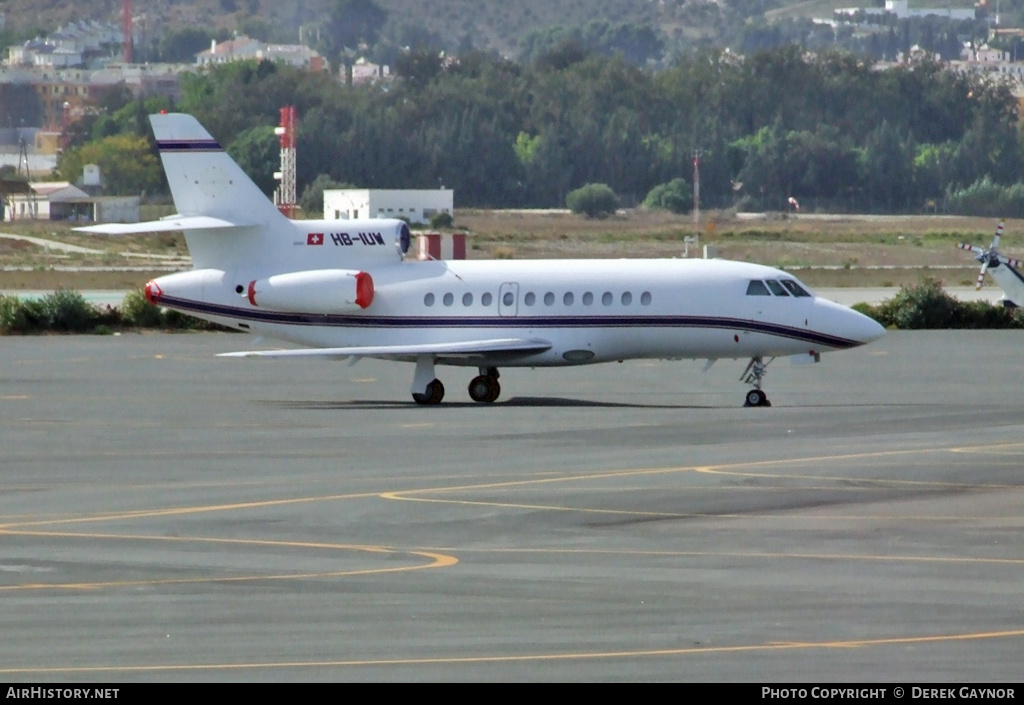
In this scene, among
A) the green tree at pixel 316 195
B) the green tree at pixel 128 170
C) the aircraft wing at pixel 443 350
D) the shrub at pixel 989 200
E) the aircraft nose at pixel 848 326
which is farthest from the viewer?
the green tree at pixel 128 170

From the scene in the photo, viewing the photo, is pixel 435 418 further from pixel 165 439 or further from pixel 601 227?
pixel 601 227

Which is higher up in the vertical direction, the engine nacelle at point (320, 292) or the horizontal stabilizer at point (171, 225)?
the horizontal stabilizer at point (171, 225)

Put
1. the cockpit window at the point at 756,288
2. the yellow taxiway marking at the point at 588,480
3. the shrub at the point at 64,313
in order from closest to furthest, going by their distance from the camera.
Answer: the yellow taxiway marking at the point at 588,480 → the cockpit window at the point at 756,288 → the shrub at the point at 64,313

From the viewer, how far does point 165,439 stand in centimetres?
2770

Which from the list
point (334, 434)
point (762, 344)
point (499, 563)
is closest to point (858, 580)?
point (499, 563)

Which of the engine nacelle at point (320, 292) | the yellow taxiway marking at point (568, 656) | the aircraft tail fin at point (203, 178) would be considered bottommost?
the yellow taxiway marking at point (568, 656)

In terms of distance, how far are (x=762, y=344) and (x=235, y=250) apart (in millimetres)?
10508

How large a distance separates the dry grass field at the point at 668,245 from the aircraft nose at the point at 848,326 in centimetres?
3863

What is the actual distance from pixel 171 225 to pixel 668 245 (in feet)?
296

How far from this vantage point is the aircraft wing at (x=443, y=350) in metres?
34.4

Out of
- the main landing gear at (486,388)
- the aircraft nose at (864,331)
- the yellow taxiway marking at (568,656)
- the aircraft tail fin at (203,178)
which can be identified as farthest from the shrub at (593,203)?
the yellow taxiway marking at (568,656)

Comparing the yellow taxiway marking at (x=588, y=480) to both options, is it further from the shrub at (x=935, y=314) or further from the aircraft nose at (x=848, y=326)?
the shrub at (x=935, y=314)

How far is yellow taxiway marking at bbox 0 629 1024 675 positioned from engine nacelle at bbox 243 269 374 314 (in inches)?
930

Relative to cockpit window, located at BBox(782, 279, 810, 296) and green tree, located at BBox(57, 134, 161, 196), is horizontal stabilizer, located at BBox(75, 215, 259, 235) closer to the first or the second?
cockpit window, located at BBox(782, 279, 810, 296)
